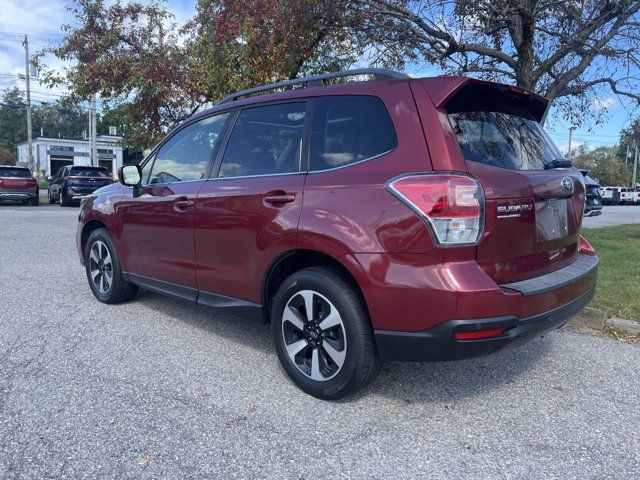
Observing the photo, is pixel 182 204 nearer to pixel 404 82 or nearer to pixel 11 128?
pixel 404 82

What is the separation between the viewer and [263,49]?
8.80 metres

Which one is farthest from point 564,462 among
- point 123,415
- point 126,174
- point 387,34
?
point 387,34

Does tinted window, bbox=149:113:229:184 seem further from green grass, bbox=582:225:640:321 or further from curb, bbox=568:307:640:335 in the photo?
green grass, bbox=582:225:640:321

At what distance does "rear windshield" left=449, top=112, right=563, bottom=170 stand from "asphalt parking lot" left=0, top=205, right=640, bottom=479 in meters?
1.52

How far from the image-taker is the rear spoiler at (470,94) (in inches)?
117

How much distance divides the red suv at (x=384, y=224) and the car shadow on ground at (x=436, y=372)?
16.8 inches

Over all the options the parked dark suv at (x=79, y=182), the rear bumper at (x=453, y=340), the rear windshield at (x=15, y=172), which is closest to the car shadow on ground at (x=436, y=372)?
the rear bumper at (x=453, y=340)

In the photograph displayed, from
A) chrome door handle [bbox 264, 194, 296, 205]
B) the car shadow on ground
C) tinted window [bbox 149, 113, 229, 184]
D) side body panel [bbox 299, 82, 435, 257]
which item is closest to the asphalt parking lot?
the car shadow on ground

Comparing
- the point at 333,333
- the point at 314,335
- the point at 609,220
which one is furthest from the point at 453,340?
the point at 609,220

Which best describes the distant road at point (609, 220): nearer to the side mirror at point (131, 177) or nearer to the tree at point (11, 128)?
the side mirror at point (131, 177)

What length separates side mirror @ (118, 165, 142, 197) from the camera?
471 cm

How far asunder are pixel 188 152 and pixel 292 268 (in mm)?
1627

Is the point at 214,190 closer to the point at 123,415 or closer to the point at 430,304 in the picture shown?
the point at 123,415

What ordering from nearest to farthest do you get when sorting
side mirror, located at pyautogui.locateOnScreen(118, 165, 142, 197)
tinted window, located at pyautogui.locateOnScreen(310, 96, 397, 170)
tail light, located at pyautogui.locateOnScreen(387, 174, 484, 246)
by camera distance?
tail light, located at pyautogui.locateOnScreen(387, 174, 484, 246)
tinted window, located at pyautogui.locateOnScreen(310, 96, 397, 170)
side mirror, located at pyautogui.locateOnScreen(118, 165, 142, 197)
